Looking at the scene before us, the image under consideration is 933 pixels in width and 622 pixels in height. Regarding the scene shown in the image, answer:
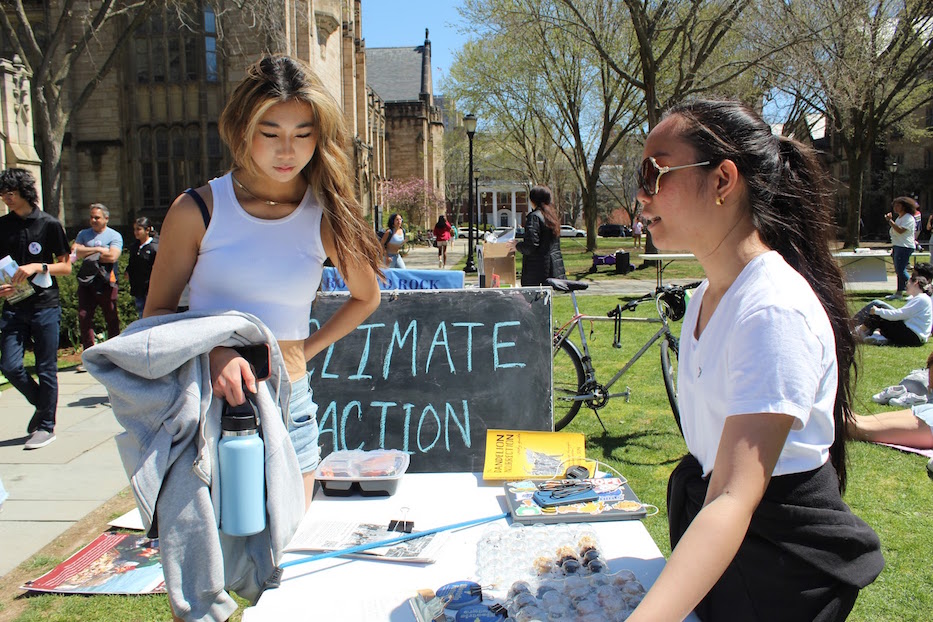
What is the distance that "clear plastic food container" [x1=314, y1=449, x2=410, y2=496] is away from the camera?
8.26 ft

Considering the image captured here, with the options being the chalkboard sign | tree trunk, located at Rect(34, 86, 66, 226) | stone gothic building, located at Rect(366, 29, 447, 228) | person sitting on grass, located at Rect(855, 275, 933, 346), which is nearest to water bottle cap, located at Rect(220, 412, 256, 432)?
the chalkboard sign

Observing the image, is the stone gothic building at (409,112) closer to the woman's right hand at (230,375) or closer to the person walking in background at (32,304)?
the person walking in background at (32,304)

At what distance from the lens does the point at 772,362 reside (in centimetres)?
129

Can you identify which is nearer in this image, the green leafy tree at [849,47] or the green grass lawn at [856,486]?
the green grass lawn at [856,486]

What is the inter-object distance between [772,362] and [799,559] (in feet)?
1.40

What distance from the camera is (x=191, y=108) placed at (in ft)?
89.7

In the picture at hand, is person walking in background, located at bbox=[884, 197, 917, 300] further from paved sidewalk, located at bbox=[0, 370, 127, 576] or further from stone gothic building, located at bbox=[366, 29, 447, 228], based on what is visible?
stone gothic building, located at bbox=[366, 29, 447, 228]

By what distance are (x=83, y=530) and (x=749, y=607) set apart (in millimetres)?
4228

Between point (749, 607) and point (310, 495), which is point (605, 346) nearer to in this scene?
point (310, 495)

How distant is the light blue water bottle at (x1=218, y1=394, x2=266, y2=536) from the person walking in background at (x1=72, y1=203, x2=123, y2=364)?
8.36 meters

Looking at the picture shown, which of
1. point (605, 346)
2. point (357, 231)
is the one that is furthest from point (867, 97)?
point (357, 231)

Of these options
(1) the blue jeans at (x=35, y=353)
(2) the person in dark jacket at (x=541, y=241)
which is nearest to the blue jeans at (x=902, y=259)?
(2) the person in dark jacket at (x=541, y=241)

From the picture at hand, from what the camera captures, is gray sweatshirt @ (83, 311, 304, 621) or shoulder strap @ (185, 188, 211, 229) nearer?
gray sweatshirt @ (83, 311, 304, 621)

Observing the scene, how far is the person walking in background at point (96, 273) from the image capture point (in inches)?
356
